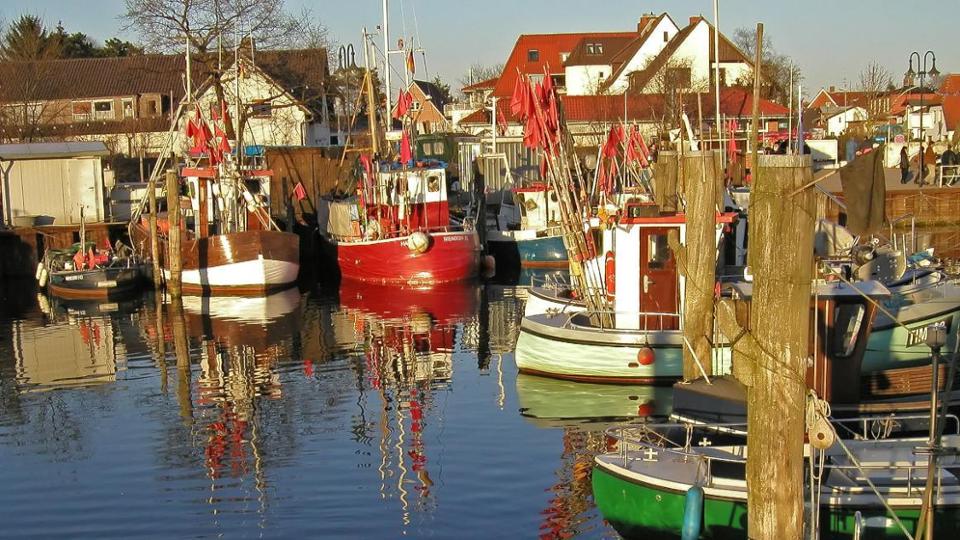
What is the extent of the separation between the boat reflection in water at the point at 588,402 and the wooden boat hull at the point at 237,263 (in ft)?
53.9

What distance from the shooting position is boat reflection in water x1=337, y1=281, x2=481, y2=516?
16878 millimetres

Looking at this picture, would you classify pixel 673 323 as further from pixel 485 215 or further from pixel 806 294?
pixel 485 215

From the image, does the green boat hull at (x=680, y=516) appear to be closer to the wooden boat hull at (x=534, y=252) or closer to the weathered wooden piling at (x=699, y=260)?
the weathered wooden piling at (x=699, y=260)

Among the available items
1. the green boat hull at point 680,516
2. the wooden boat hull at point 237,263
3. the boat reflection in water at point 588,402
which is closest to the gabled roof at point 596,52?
the wooden boat hull at point 237,263

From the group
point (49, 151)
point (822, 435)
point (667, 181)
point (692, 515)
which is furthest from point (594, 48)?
point (822, 435)

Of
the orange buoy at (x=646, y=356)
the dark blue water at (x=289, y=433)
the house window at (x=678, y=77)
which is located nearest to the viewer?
the dark blue water at (x=289, y=433)

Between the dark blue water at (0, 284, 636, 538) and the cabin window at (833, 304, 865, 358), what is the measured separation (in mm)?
3748

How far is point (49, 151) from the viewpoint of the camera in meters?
44.6

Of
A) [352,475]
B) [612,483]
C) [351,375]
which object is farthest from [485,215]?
[612,483]

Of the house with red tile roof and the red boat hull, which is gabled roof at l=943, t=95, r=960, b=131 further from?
the red boat hull

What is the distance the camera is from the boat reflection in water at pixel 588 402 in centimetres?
1944

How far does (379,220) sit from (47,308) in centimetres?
1032

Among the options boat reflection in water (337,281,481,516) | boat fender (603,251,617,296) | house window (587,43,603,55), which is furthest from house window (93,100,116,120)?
boat fender (603,251,617,296)

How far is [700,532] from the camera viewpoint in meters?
12.4
